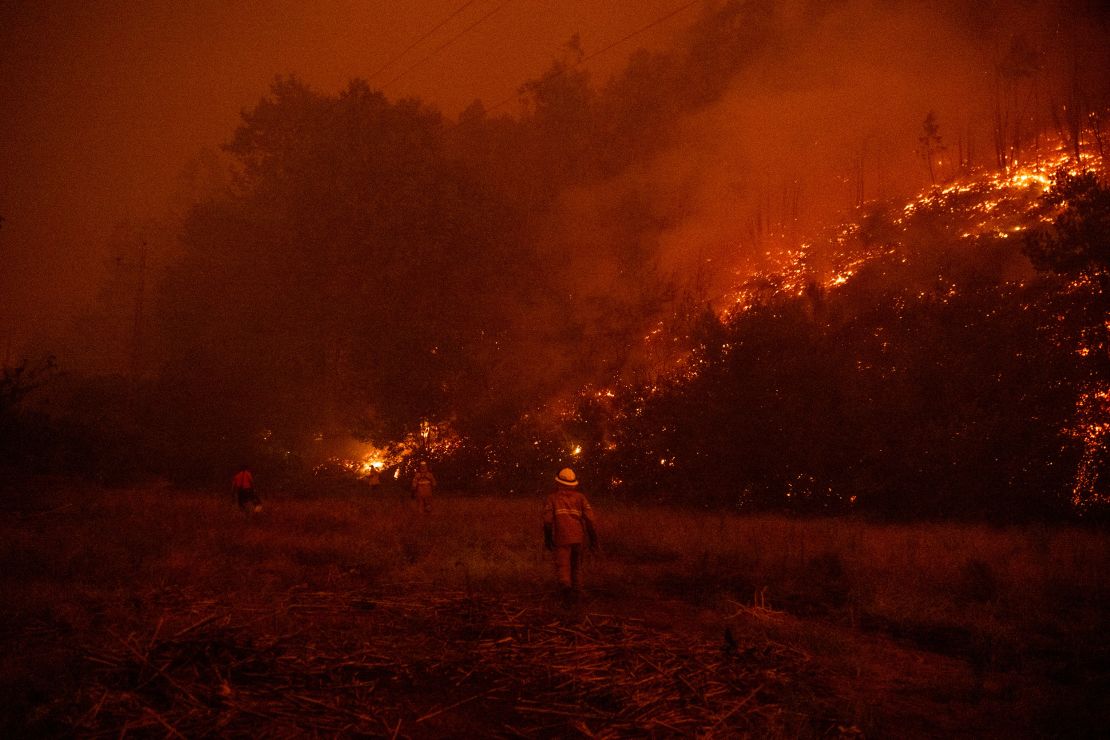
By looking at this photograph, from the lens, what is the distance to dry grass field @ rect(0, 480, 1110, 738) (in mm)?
5559

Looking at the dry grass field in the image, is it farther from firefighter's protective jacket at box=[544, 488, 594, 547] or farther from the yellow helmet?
the yellow helmet

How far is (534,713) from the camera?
5750mm

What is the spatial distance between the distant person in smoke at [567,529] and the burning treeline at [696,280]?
11.1 meters

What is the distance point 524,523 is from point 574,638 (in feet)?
31.9

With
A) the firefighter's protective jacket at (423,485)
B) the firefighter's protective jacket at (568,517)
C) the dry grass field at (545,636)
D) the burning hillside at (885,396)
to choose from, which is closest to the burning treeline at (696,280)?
the burning hillside at (885,396)

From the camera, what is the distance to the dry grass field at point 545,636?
5559 mm

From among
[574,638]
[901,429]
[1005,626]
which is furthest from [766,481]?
[574,638]

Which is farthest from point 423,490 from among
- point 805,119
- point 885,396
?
point 805,119

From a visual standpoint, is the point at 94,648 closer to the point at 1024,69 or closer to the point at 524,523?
the point at 524,523

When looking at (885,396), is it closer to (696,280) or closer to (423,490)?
(423,490)

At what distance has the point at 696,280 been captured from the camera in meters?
35.9

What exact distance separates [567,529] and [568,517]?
15 centimetres

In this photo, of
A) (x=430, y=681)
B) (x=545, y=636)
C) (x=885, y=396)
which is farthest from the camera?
(x=885, y=396)

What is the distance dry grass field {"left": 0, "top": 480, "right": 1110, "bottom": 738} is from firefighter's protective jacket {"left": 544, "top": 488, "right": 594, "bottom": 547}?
2.69ft
